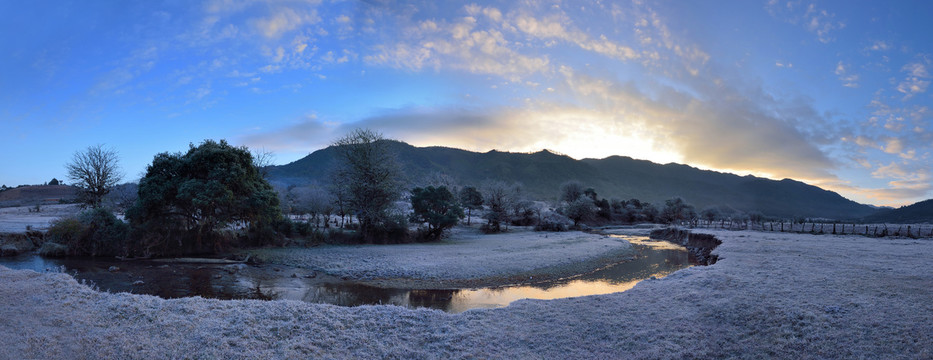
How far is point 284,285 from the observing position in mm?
15938

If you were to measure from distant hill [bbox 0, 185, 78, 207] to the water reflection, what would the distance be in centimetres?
4626

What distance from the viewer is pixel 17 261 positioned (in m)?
18.9

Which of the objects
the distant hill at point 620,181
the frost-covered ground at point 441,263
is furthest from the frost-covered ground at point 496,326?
the distant hill at point 620,181

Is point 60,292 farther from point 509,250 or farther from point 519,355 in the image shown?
point 509,250

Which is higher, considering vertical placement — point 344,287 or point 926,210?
point 926,210

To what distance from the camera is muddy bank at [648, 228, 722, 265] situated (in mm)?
26344

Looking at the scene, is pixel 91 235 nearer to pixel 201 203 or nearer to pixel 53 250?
pixel 53 250

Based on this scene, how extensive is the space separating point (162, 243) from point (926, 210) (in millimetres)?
103871

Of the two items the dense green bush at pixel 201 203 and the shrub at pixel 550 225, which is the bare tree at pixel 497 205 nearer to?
the shrub at pixel 550 225

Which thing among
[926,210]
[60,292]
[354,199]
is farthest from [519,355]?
[926,210]

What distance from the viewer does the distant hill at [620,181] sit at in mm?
136625

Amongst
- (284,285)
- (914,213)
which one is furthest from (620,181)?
(284,285)

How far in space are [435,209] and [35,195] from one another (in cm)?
6748

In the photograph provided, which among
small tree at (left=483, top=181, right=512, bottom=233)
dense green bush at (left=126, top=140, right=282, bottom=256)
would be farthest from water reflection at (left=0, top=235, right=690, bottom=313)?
small tree at (left=483, top=181, right=512, bottom=233)
